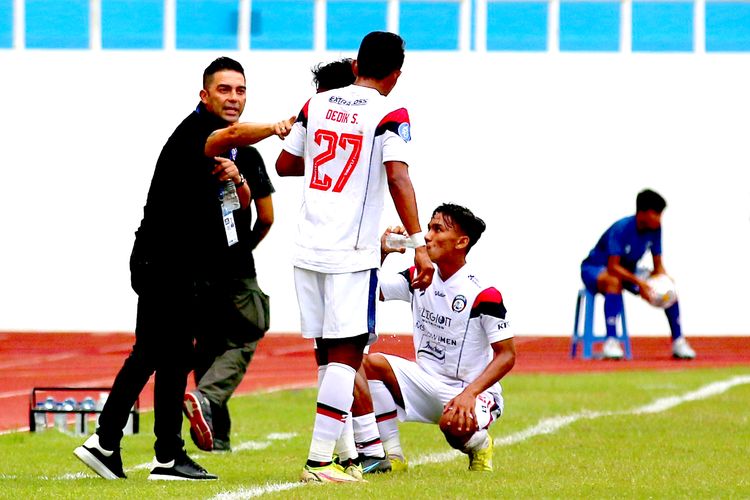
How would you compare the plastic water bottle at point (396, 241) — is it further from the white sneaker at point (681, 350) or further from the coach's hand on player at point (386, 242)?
the white sneaker at point (681, 350)

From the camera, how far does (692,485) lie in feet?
22.4

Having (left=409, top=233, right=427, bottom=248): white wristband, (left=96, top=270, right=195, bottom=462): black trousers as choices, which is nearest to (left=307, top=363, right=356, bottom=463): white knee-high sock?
(left=409, top=233, right=427, bottom=248): white wristband

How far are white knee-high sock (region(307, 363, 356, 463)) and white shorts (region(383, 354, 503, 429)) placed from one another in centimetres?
88

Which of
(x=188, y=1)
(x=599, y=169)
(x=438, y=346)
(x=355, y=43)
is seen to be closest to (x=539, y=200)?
(x=599, y=169)

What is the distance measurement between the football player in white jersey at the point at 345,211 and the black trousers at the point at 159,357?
0.64 m

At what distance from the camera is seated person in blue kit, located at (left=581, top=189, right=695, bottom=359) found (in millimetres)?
17812

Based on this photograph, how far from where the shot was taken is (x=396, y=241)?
7.06 m

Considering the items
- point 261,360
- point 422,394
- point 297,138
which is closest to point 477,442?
point 422,394

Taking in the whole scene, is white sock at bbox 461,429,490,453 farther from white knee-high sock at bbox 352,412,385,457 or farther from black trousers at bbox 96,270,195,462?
black trousers at bbox 96,270,195,462

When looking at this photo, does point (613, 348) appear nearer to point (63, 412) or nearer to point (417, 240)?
point (63, 412)

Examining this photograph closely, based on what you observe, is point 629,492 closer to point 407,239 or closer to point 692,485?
point 692,485

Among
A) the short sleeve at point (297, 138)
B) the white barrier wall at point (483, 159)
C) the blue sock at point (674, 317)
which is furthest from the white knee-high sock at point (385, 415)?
the white barrier wall at point (483, 159)

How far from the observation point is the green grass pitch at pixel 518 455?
6.51m

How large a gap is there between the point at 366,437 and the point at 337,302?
877 mm
